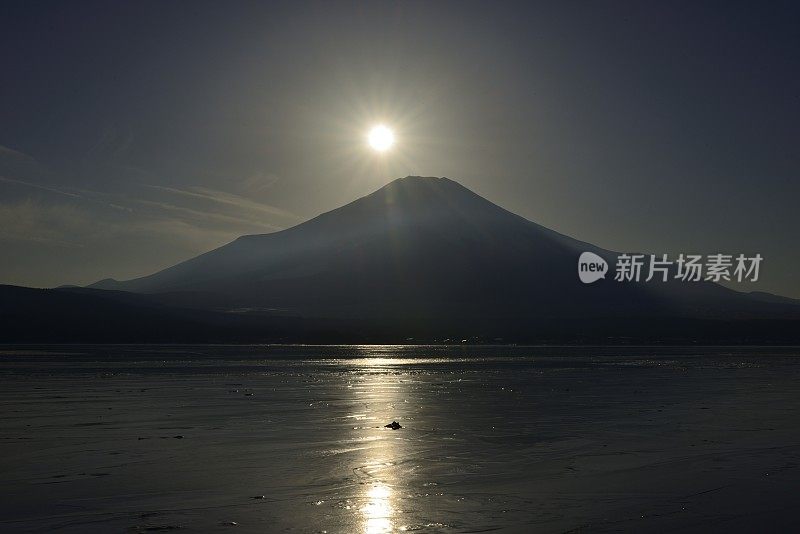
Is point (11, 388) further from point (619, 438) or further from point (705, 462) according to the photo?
point (705, 462)

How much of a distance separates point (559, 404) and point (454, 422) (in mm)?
8082

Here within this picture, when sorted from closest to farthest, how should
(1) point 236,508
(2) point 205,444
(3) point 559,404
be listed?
(1) point 236,508 < (2) point 205,444 < (3) point 559,404

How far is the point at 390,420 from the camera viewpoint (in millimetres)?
27906

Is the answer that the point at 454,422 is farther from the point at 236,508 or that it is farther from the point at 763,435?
the point at 236,508

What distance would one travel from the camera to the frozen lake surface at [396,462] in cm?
1377

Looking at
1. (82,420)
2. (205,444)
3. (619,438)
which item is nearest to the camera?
(205,444)

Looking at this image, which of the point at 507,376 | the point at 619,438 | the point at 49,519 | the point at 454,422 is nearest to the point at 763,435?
the point at 619,438

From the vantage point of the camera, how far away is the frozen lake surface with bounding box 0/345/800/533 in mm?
13773

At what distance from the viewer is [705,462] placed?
19656 millimetres

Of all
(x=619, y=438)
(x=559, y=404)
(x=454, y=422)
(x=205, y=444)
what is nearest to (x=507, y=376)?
(x=559, y=404)

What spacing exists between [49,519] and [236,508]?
2972 millimetres

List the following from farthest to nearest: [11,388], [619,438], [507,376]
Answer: [507,376]
[11,388]
[619,438]

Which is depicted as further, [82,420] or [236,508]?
[82,420]

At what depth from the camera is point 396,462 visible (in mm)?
19188
